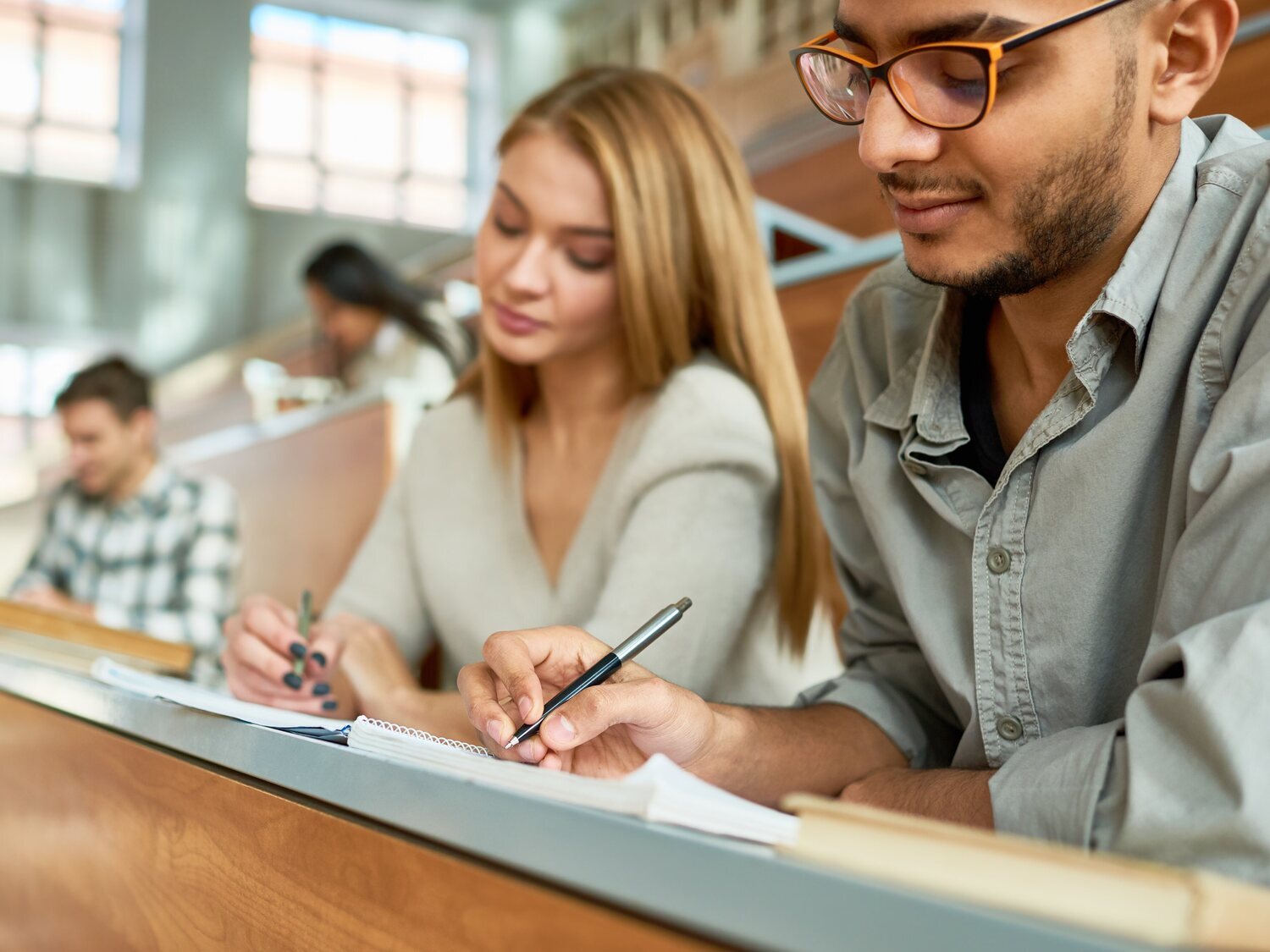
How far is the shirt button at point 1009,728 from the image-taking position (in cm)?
89

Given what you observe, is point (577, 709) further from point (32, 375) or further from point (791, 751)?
point (32, 375)

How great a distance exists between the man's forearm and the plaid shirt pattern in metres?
2.29

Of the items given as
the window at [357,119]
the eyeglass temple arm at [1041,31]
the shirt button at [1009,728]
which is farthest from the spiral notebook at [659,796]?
the window at [357,119]

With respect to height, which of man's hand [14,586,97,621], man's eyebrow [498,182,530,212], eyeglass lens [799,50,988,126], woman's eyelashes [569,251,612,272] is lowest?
man's hand [14,586,97,621]

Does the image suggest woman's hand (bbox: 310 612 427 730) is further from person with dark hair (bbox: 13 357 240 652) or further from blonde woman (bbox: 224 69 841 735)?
person with dark hair (bbox: 13 357 240 652)

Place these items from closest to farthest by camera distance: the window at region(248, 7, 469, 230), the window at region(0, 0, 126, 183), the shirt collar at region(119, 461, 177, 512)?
1. the shirt collar at region(119, 461, 177, 512)
2. the window at region(0, 0, 126, 183)
3. the window at region(248, 7, 469, 230)

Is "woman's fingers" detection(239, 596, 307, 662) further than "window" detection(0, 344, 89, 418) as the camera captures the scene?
No

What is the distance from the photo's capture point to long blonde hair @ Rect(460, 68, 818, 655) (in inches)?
56.0

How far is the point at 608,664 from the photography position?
88 cm

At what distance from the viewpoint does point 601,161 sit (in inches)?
56.1

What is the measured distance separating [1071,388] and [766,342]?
0.65m

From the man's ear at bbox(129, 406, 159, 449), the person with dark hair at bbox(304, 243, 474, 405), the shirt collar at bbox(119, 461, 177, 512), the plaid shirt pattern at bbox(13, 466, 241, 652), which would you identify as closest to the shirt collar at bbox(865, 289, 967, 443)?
the plaid shirt pattern at bbox(13, 466, 241, 652)

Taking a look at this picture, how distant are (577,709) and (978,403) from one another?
39cm

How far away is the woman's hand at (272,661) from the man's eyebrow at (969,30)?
84 cm
